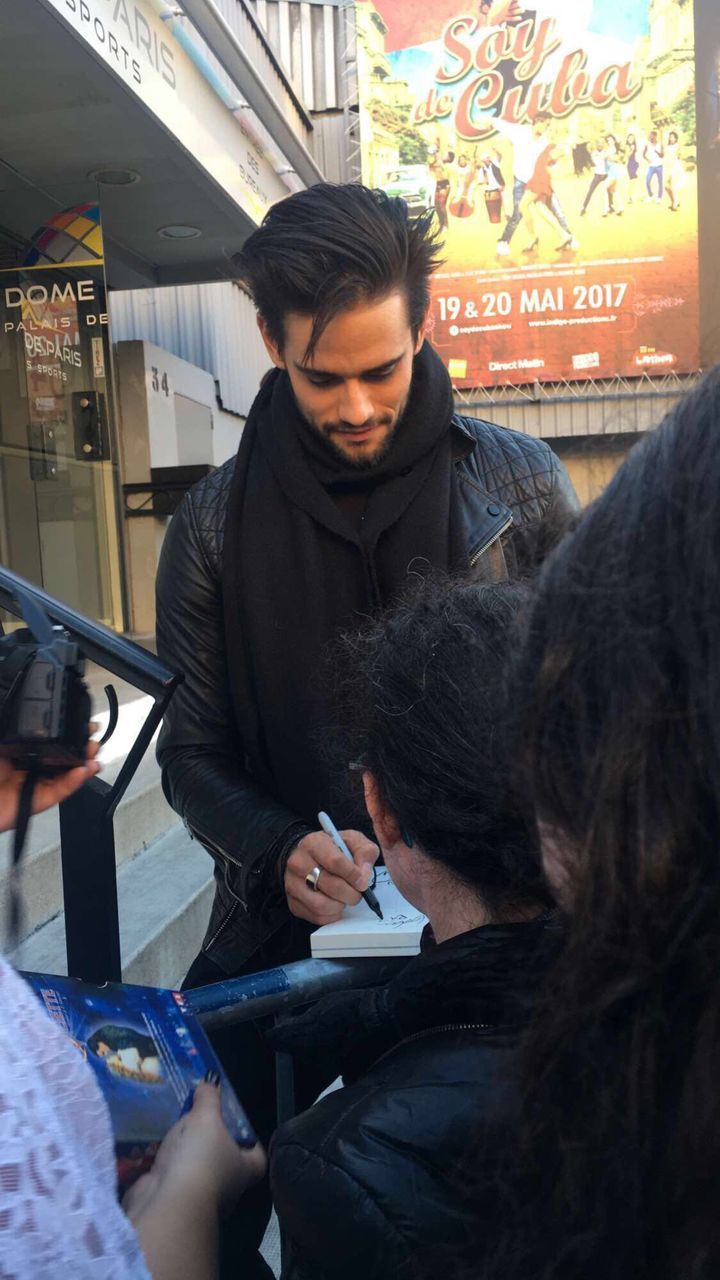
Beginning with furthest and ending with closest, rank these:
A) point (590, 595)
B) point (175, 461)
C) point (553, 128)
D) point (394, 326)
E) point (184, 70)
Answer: point (553, 128) → point (175, 461) → point (184, 70) → point (394, 326) → point (590, 595)

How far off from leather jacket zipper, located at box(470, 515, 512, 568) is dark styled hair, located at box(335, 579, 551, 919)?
24.5 inches

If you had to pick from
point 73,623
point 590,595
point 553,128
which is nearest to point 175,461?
point 553,128

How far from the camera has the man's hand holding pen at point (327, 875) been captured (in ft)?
4.75

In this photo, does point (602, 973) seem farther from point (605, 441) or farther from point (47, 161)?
point (47, 161)

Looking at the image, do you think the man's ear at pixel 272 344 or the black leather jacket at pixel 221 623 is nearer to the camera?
the black leather jacket at pixel 221 623

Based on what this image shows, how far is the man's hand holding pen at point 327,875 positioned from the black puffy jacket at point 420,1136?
1.41ft

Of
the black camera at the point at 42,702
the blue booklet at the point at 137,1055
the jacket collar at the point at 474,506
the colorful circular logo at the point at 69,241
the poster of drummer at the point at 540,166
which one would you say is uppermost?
the poster of drummer at the point at 540,166

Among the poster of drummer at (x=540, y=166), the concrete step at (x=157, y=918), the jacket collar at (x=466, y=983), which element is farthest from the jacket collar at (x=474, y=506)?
the poster of drummer at (x=540, y=166)

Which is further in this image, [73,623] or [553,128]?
[553,128]

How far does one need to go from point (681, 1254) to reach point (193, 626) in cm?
140

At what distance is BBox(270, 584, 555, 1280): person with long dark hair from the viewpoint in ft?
2.71

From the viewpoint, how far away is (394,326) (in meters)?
1.75

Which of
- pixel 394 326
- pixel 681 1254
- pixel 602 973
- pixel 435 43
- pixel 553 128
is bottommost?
pixel 681 1254

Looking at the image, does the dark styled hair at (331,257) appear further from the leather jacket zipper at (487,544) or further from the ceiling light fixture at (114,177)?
the ceiling light fixture at (114,177)
